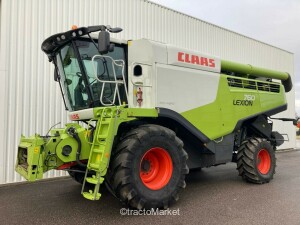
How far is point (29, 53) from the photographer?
718 cm

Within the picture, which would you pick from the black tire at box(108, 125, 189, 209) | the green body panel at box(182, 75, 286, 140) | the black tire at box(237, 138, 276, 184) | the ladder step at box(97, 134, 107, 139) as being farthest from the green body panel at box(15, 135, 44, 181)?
the black tire at box(237, 138, 276, 184)

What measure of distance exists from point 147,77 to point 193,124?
1.20m

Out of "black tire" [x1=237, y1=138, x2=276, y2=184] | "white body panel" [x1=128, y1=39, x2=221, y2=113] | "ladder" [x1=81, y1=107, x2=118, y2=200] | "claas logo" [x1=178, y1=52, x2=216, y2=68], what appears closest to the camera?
"ladder" [x1=81, y1=107, x2=118, y2=200]

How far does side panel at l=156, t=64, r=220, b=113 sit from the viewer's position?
5.07m

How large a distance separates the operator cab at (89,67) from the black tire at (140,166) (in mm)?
816

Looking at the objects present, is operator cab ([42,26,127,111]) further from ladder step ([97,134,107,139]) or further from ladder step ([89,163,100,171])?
ladder step ([89,163,100,171])

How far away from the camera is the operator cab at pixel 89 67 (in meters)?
4.76

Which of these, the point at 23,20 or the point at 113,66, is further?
the point at 23,20

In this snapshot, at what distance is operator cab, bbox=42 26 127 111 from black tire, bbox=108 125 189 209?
2.68 feet

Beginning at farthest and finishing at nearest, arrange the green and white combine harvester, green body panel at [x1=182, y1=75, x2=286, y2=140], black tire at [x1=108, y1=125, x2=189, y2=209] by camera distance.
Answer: green body panel at [x1=182, y1=75, x2=286, y2=140] → the green and white combine harvester → black tire at [x1=108, y1=125, x2=189, y2=209]

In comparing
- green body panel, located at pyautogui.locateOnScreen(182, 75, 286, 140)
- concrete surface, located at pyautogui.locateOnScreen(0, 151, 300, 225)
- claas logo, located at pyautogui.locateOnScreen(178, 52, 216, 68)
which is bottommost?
concrete surface, located at pyautogui.locateOnScreen(0, 151, 300, 225)

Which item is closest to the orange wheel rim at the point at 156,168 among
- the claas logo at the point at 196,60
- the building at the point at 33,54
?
the claas logo at the point at 196,60

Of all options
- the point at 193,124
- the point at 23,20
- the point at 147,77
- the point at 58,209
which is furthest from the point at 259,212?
the point at 23,20

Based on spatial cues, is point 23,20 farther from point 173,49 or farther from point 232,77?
point 232,77
